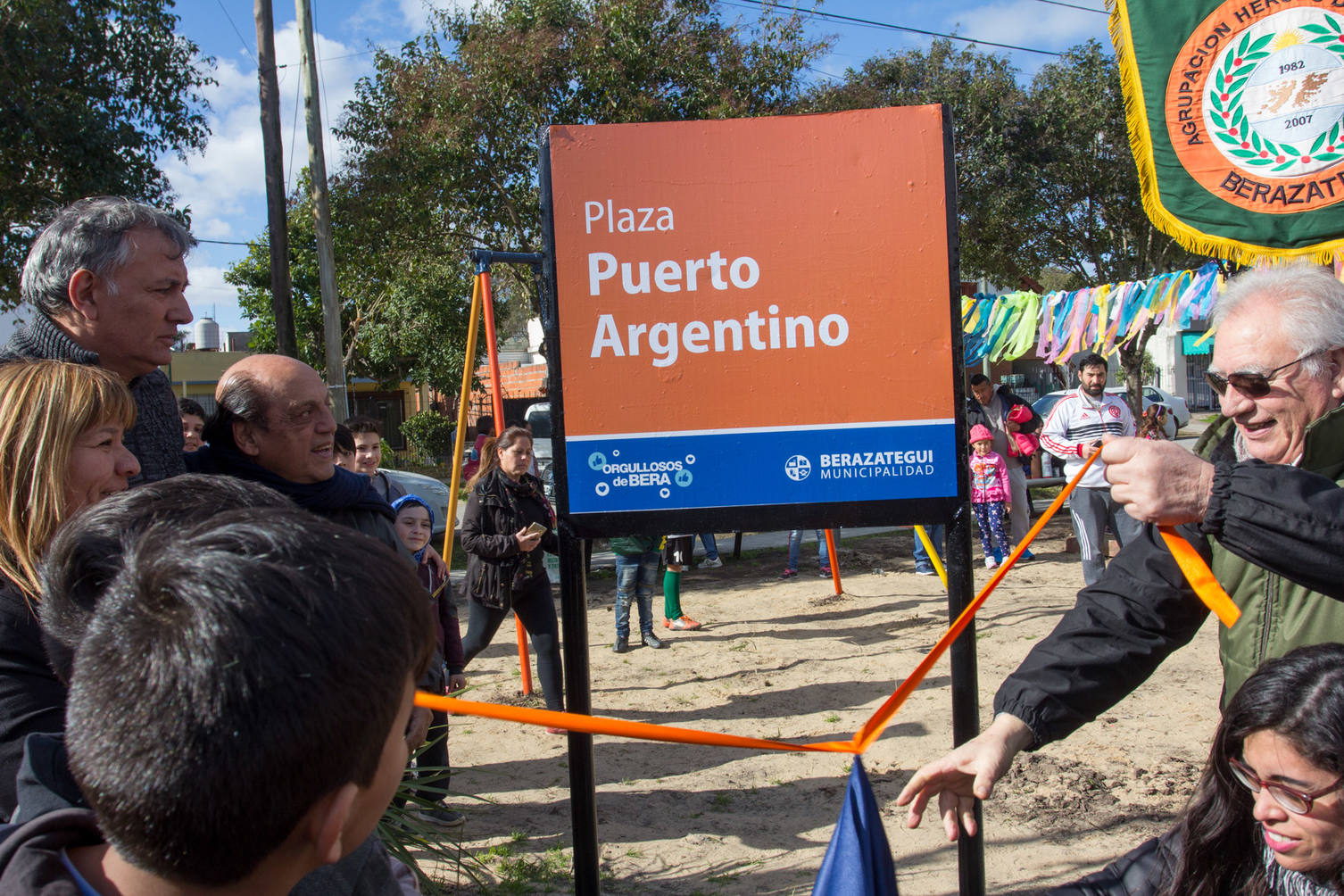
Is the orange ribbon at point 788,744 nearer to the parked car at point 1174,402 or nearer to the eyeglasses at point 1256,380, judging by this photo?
the eyeglasses at point 1256,380

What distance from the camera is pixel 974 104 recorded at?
1538 centimetres

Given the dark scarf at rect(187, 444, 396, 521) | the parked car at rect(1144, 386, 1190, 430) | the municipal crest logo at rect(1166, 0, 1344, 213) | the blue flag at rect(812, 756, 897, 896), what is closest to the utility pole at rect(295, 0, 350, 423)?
the dark scarf at rect(187, 444, 396, 521)

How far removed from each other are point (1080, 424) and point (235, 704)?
24.8 ft

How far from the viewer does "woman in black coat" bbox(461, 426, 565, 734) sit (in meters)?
5.01

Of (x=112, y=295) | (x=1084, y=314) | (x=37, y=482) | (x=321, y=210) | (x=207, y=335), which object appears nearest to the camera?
(x=37, y=482)

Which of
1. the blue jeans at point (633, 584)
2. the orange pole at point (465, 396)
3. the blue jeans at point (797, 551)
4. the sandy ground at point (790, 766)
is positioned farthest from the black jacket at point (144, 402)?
the blue jeans at point (797, 551)

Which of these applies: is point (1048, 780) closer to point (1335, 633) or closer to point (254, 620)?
point (1335, 633)

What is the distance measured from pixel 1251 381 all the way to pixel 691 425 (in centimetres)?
134

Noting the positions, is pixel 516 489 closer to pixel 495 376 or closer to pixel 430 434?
pixel 495 376

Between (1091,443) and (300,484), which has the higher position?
(300,484)

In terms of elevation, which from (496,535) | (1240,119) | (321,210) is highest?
(321,210)

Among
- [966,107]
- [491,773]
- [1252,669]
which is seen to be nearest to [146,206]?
[1252,669]

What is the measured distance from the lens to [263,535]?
829 millimetres

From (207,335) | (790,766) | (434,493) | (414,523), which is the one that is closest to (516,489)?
(414,523)
